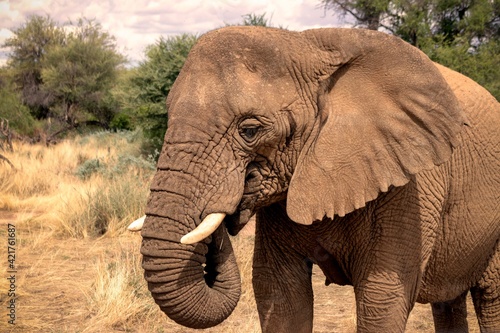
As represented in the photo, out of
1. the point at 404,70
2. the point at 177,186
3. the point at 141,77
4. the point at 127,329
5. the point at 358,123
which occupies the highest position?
the point at 141,77

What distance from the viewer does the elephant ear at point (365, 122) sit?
2.63 m

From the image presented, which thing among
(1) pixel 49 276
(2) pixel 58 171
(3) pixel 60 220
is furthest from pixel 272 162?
(2) pixel 58 171

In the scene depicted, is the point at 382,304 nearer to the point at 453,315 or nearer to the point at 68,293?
the point at 453,315

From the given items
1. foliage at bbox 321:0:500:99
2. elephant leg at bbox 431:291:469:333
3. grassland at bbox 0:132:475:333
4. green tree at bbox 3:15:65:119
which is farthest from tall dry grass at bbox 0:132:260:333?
green tree at bbox 3:15:65:119

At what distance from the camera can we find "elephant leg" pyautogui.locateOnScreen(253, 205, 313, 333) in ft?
10.6

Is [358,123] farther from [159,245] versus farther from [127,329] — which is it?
[127,329]

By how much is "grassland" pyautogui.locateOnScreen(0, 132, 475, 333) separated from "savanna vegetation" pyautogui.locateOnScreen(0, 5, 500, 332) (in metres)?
0.01

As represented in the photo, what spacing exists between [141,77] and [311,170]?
12.9 meters

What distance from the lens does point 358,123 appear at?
2670mm

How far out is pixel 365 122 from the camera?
2.68 m

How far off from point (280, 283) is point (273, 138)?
1.02m

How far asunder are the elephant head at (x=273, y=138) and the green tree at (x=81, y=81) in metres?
25.3

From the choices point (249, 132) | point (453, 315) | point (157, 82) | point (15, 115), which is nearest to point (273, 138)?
point (249, 132)

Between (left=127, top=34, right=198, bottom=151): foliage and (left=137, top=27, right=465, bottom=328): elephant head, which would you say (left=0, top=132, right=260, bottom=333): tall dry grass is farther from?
(left=137, top=27, right=465, bottom=328): elephant head
